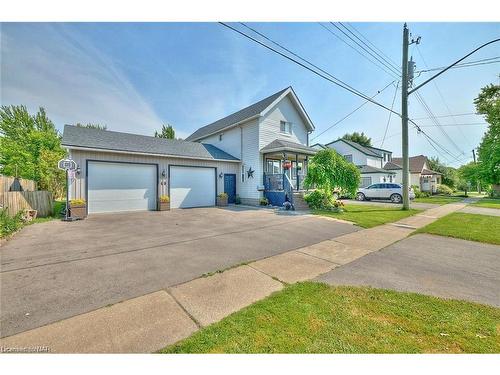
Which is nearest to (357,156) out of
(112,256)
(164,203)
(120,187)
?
(164,203)

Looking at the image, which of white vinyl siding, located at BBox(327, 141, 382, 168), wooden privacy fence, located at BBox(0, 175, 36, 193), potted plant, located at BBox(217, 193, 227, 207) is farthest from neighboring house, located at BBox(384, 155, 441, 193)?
wooden privacy fence, located at BBox(0, 175, 36, 193)

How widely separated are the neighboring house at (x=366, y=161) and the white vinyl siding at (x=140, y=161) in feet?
52.5

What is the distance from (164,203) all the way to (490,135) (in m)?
36.2

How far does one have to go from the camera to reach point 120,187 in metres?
11.8

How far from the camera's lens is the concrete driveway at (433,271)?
348 cm

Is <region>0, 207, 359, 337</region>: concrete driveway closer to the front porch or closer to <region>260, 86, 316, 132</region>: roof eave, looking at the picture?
the front porch

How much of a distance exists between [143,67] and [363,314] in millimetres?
9737

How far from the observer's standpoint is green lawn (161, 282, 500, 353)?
2170 millimetres

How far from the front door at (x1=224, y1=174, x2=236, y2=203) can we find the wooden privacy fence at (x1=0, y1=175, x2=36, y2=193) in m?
11.0

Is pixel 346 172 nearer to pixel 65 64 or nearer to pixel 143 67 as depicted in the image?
pixel 143 67

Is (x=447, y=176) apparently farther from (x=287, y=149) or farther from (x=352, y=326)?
(x=352, y=326)

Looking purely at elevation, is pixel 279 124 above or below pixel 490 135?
below

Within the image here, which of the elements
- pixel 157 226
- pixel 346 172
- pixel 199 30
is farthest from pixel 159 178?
pixel 346 172

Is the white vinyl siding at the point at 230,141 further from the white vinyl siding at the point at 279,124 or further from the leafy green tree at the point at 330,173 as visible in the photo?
the leafy green tree at the point at 330,173
